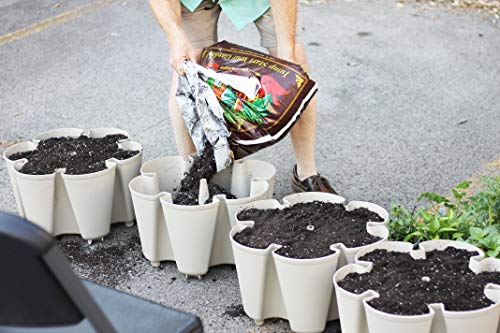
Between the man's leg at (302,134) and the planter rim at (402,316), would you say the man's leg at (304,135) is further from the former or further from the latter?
the planter rim at (402,316)

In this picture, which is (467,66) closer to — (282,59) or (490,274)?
(282,59)

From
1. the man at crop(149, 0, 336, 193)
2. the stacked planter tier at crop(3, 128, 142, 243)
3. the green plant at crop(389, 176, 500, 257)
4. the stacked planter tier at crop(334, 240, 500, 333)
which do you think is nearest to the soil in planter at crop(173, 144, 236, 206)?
the man at crop(149, 0, 336, 193)

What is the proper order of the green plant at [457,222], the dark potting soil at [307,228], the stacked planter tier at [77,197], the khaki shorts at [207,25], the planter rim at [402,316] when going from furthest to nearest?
1. the khaki shorts at [207,25]
2. the stacked planter tier at [77,197]
3. the green plant at [457,222]
4. the dark potting soil at [307,228]
5. the planter rim at [402,316]

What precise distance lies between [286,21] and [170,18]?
1.68 feet

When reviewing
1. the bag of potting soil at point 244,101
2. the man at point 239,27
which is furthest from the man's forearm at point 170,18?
the bag of potting soil at point 244,101

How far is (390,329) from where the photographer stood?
2.76 metres

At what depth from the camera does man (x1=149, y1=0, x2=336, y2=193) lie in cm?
365

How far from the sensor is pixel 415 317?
271cm

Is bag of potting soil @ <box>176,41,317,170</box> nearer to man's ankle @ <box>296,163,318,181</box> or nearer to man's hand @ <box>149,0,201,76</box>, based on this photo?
man's hand @ <box>149,0,201,76</box>

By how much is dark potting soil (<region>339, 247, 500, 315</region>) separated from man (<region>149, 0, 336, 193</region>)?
1.02 meters

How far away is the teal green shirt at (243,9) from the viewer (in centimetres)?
390

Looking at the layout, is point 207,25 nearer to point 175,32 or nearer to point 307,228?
point 175,32

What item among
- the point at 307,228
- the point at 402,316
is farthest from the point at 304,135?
the point at 402,316

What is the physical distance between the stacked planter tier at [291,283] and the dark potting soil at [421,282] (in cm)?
10
